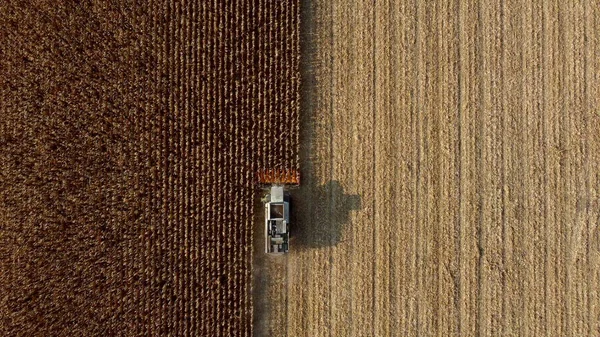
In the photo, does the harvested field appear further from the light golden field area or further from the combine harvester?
the light golden field area

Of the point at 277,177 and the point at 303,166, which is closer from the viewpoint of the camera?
the point at 277,177

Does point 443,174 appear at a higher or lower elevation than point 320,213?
higher

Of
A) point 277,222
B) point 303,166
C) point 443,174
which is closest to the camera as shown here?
point 277,222

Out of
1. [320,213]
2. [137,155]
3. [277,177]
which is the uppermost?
[137,155]

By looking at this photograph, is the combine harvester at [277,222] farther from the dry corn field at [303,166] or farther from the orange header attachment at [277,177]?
the dry corn field at [303,166]

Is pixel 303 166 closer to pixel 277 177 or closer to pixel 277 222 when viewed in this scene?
pixel 277 177

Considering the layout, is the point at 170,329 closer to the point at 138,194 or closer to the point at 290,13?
the point at 138,194

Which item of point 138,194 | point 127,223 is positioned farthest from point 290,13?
point 127,223

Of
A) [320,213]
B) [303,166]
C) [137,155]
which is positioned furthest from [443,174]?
[137,155]
